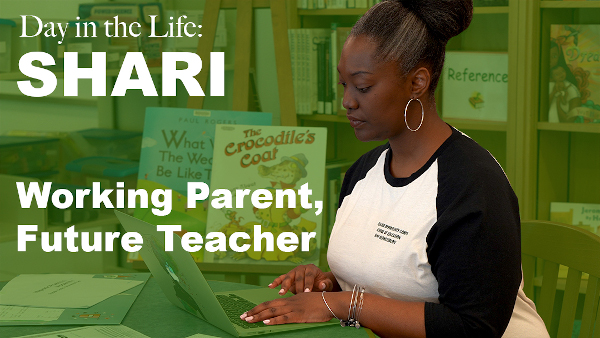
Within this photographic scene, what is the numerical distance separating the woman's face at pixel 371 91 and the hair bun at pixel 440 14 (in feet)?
0.36

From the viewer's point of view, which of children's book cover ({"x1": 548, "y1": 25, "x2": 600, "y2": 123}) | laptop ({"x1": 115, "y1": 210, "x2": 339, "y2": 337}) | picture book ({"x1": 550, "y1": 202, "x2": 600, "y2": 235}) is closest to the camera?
laptop ({"x1": 115, "y1": 210, "x2": 339, "y2": 337})

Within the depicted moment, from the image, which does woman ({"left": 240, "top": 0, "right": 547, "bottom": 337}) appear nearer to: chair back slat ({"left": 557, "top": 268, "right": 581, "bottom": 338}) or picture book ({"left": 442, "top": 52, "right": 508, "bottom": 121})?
chair back slat ({"left": 557, "top": 268, "right": 581, "bottom": 338})

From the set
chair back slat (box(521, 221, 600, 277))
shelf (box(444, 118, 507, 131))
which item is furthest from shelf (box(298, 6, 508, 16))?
chair back slat (box(521, 221, 600, 277))

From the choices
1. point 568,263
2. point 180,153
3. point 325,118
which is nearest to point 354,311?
point 568,263

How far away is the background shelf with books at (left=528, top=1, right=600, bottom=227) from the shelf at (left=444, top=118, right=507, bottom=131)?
12 centimetres

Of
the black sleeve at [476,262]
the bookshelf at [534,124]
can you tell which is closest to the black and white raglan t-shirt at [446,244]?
the black sleeve at [476,262]

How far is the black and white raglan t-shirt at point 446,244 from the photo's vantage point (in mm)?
1093

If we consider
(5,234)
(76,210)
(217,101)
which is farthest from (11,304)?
(217,101)

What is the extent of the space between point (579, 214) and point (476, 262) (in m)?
1.45

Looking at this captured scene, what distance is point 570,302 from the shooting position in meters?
1.41

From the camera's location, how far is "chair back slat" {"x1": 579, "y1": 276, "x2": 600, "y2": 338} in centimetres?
132

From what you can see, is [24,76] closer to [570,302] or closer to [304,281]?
[304,281]

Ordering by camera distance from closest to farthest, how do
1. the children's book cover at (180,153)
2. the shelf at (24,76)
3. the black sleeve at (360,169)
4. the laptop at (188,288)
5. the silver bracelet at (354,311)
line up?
the laptop at (188,288) < the silver bracelet at (354,311) < the black sleeve at (360,169) < the children's book cover at (180,153) < the shelf at (24,76)

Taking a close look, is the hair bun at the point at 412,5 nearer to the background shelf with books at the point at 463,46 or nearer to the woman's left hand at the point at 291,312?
the woman's left hand at the point at 291,312
